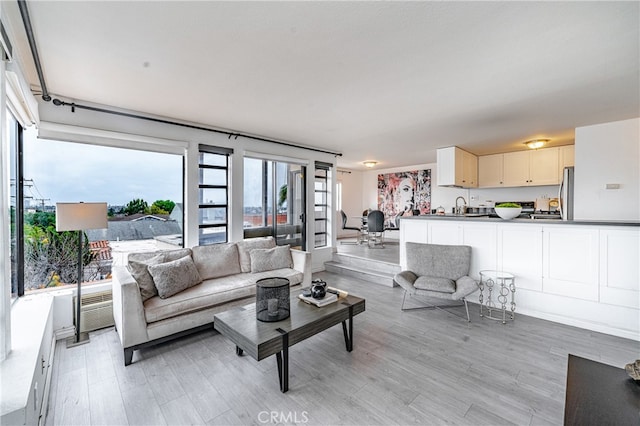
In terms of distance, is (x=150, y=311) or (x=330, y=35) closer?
(x=330, y=35)

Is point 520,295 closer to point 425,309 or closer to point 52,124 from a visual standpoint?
point 425,309

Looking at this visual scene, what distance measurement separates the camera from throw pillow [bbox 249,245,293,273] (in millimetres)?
3771

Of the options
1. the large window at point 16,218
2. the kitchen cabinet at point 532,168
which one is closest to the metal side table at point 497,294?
the kitchen cabinet at point 532,168

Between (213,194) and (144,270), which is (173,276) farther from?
(213,194)

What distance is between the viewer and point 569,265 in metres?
3.25

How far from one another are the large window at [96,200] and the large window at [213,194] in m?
0.30

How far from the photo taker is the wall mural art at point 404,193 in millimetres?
7934

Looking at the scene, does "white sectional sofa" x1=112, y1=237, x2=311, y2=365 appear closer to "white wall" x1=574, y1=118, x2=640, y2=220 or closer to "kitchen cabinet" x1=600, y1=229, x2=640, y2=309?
"kitchen cabinet" x1=600, y1=229, x2=640, y2=309

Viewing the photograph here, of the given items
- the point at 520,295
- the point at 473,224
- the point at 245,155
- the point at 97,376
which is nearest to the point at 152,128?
the point at 245,155

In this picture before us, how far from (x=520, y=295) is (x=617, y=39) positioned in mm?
2824

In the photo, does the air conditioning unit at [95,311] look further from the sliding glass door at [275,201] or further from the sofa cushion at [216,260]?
the sliding glass door at [275,201]

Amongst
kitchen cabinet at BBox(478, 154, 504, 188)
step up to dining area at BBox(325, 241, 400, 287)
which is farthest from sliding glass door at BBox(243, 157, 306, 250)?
kitchen cabinet at BBox(478, 154, 504, 188)

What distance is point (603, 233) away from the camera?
120 inches

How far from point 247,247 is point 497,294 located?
137 inches
